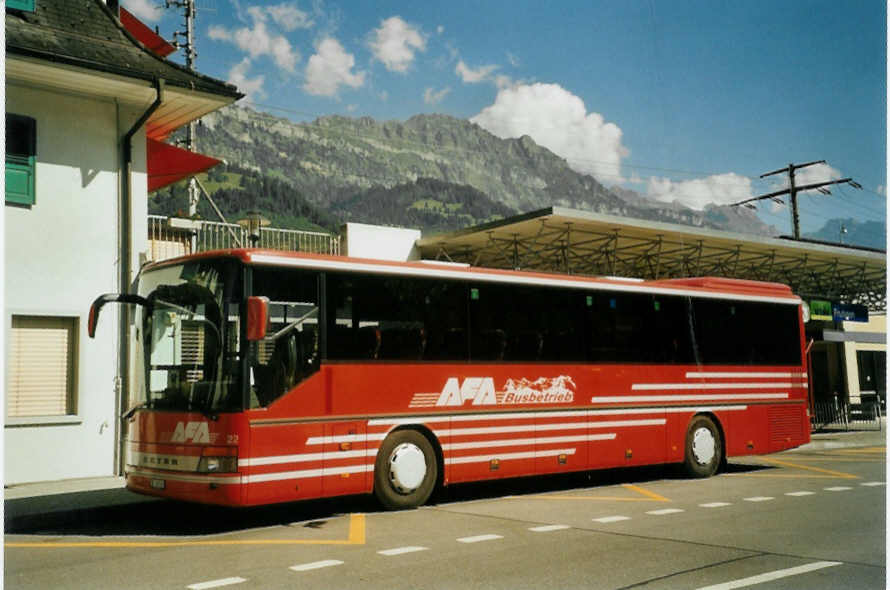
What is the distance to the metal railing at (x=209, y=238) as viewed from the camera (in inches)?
738

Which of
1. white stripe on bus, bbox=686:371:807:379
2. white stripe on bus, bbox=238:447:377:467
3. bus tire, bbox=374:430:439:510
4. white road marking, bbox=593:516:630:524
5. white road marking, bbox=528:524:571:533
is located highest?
white stripe on bus, bbox=686:371:807:379

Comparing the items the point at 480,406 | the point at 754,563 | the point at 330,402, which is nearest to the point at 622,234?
the point at 480,406

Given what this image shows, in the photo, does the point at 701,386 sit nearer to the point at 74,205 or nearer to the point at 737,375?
the point at 737,375

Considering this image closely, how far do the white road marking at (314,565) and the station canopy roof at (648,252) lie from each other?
14.6 meters

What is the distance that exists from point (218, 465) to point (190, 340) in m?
1.46

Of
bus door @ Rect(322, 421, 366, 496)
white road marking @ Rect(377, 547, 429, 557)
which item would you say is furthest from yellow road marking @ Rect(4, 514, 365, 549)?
bus door @ Rect(322, 421, 366, 496)

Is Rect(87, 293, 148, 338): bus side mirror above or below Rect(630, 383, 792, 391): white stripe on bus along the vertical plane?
above

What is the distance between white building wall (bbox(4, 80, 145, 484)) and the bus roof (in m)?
3.84

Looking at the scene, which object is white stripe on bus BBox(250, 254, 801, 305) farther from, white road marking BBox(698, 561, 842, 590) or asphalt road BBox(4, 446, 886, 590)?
white road marking BBox(698, 561, 842, 590)

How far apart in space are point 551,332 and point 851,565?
637 cm

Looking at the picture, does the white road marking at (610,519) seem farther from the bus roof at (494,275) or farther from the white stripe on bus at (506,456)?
the bus roof at (494,275)

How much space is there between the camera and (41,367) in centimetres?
1421

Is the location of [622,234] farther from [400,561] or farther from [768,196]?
[768,196]

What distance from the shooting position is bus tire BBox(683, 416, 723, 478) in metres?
15.2
